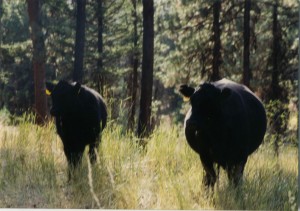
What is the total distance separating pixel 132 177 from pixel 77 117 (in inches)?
38.9

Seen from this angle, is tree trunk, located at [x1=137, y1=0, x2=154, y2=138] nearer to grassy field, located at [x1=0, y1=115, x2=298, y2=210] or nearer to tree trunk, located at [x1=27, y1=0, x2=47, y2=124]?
grassy field, located at [x1=0, y1=115, x2=298, y2=210]

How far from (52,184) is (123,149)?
0.72 meters

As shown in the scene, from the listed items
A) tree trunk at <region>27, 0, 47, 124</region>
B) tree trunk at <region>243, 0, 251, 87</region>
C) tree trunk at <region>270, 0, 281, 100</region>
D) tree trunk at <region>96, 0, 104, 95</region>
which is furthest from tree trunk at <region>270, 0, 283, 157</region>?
tree trunk at <region>27, 0, 47, 124</region>

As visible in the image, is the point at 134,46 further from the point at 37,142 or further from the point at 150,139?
the point at 37,142

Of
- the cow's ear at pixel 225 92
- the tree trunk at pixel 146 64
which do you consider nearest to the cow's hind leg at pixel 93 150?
the tree trunk at pixel 146 64

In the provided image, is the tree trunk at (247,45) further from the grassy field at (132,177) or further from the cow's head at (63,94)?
the cow's head at (63,94)

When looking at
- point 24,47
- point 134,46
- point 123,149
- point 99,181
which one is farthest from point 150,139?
point 24,47

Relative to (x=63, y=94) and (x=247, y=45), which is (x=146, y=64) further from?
(x=247, y=45)

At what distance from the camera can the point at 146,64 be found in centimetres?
475

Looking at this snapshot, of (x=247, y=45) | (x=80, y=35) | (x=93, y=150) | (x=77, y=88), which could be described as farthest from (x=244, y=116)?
(x=80, y=35)

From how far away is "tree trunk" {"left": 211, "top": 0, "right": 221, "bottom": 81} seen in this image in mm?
4488

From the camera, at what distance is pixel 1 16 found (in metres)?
4.57

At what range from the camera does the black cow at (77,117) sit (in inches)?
180

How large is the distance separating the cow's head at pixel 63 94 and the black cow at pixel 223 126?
117cm
